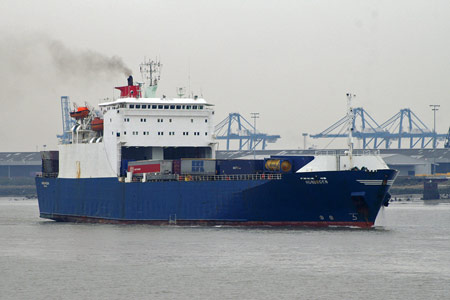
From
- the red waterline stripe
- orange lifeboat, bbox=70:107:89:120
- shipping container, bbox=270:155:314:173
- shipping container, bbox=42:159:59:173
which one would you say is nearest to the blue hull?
the red waterline stripe

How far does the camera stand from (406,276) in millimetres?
36281

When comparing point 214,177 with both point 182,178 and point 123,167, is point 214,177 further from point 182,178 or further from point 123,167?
point 123,167

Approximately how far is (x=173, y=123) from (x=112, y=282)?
93.6 ft

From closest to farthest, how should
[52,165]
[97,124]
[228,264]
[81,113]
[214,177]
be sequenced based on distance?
[228,264] < [214,177] < [97,124] < [81,113] < [52,165]

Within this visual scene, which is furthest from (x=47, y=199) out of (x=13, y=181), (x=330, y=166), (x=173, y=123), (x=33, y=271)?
(x=13, y=181)

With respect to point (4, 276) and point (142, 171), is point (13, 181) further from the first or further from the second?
point (4, 276)

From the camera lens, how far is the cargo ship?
5216 cm

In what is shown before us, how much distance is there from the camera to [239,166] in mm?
56125

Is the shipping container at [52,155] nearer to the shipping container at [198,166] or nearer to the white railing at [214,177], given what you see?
the white railing at [214,177]

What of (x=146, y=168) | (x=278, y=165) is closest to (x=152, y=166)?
(x=146, y=168)

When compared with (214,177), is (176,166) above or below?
above

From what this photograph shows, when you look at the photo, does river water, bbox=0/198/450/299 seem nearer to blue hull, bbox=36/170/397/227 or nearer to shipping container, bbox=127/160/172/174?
blue hull, bbox=36/170/397/227

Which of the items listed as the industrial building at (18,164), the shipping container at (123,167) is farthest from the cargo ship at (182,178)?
the industrial building at (18,164)

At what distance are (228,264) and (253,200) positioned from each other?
570 inches
